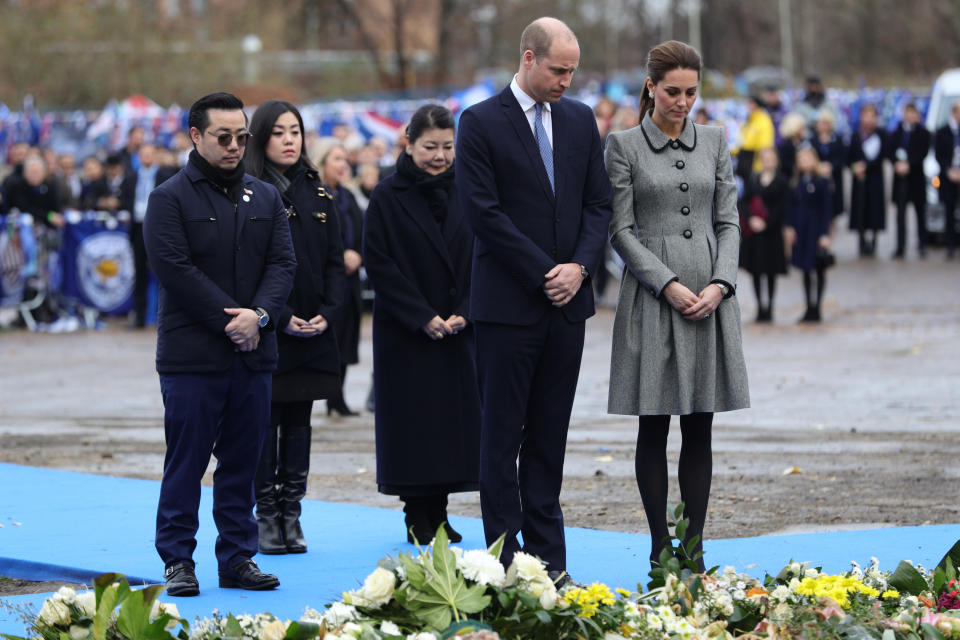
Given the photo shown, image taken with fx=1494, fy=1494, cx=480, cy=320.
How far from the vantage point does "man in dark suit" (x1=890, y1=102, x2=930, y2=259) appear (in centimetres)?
2238

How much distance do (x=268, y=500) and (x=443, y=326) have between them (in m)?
1.15

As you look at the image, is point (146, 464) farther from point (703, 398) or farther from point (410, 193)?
point (703, 398)

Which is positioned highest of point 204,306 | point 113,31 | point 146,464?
point 113,31

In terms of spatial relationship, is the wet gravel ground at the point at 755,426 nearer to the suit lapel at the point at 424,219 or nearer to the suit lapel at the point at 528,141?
the suit lapel at the point at 424,219

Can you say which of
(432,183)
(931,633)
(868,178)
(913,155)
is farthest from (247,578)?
(868,178)

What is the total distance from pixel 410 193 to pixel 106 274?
43.2ft

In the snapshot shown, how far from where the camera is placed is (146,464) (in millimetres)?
9797

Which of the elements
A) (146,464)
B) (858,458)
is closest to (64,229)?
(146,464)

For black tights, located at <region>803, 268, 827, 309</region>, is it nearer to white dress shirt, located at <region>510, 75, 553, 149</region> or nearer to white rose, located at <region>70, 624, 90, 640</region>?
white dress shirt, located at <region>510, 75, 553, 149</region>

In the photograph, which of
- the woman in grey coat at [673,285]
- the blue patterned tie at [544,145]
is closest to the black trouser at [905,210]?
the woman in grey coat at [673,285]

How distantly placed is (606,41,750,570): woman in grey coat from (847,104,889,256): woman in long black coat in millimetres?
17496

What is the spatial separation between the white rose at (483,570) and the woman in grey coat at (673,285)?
67.2 inches

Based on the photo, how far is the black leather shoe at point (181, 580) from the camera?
587cm

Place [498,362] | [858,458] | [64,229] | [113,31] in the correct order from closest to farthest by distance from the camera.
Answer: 1. [498,362]
2. [858,458]
3. [64,229]
4. [113,31]
